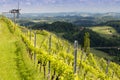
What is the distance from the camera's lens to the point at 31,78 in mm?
43969

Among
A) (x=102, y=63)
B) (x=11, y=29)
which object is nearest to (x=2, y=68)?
(x=11, y=29)

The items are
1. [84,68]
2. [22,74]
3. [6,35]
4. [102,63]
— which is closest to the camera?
[22,74]

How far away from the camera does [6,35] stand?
109 meters

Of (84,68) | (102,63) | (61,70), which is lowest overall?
(102,63)

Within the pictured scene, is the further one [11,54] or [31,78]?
[11,54]

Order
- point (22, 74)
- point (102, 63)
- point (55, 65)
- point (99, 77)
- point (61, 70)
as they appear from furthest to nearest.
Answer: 1. point (102, 63)
2. point (99, 77)
3. point (22, 74)
4. point (55, 65)
5. point (61, 70)

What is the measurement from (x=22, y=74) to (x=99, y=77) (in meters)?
19.5

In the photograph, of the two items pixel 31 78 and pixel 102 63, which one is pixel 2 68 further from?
pixel 102 63

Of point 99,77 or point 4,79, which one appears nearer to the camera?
point 4,79

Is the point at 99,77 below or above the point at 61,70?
below

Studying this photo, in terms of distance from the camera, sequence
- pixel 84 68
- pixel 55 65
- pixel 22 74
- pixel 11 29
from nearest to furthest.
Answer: pixel 55 65 → pixel 22 74 → pixel 84 68 → pixel 11 29

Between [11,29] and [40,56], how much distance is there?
66599 millimetres

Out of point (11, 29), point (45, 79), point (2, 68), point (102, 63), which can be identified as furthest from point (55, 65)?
point (102, 63)

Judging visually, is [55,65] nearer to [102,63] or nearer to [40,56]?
[40,56]
